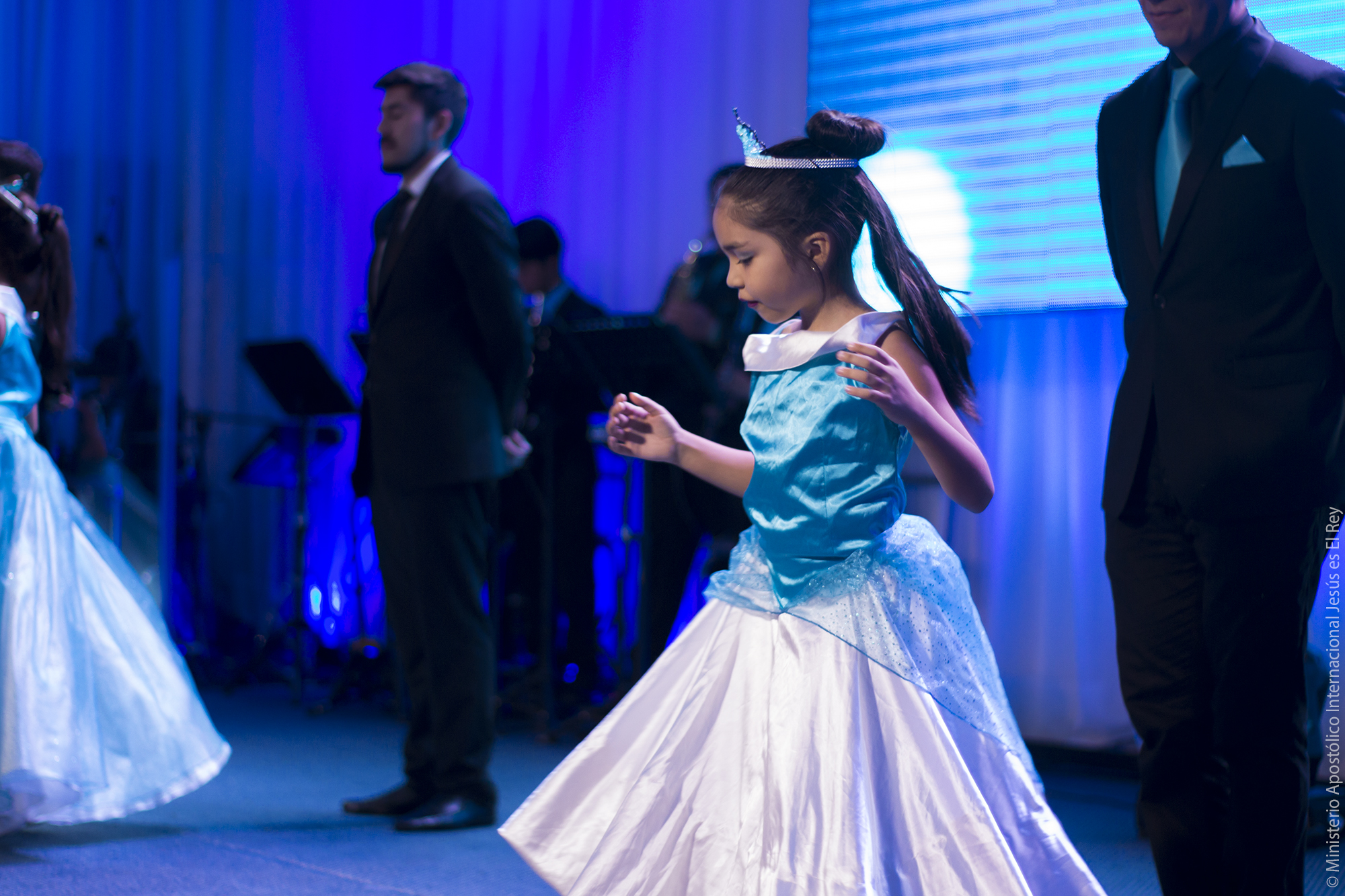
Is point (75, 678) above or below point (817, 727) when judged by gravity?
below

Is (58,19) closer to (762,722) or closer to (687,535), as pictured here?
(687,535)

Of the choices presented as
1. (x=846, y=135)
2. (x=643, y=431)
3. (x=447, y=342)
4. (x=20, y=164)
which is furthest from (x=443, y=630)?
(x=846, y=135)

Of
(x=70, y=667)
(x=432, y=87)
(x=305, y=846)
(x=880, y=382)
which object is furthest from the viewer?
(x=432, y=87)

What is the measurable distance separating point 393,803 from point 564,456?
6.22 ft

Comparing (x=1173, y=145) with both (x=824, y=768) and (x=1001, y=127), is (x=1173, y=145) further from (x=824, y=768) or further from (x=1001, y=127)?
(x=1001, y=127)

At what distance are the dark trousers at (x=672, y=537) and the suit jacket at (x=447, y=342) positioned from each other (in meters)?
1.28

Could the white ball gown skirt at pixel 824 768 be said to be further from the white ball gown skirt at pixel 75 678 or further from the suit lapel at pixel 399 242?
the suit lapel at pixel 399 242

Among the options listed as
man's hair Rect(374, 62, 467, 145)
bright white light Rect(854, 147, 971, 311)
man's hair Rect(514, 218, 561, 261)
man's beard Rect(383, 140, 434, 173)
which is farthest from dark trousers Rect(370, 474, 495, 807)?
man's hair Rect(514, 218, 561, 261)

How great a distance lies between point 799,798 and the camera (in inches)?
58.0

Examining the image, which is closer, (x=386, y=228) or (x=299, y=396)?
(x=386, y=228)

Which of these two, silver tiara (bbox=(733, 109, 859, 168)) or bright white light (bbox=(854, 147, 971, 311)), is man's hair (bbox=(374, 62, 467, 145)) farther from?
silver tiara (bbox=(733, 109, 859, 168))

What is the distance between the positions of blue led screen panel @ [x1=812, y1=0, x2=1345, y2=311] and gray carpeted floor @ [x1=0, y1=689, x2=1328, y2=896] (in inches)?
61.5

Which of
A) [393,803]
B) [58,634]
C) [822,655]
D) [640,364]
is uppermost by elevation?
[640,364]

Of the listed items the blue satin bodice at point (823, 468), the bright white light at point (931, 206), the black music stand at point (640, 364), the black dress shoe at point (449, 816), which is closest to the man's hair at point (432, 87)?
the black music stand at point (640, 364)
